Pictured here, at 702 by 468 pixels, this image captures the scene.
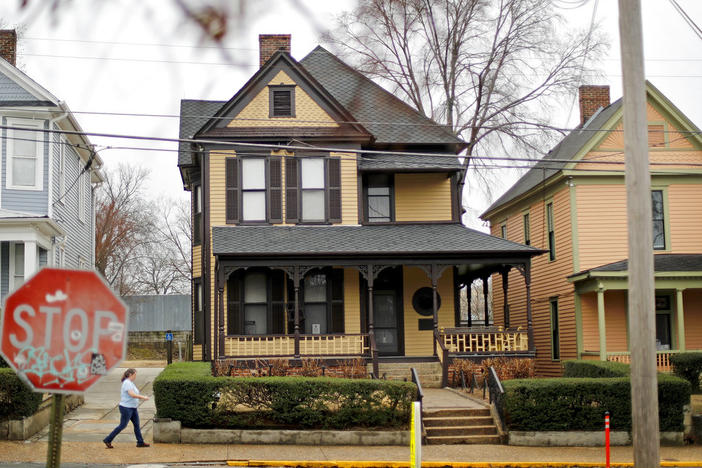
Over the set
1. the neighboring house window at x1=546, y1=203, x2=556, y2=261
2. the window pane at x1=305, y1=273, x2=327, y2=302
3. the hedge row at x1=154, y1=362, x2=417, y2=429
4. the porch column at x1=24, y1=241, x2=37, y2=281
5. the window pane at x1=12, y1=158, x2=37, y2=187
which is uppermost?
the window pane at x1=12, y1=158, x2=37, y2=187

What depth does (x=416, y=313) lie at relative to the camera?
1065 inches

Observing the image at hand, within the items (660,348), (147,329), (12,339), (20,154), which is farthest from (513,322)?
(12,339)

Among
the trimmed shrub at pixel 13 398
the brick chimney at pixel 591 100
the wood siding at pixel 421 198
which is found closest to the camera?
the trimmed shrub at pixel 13 398

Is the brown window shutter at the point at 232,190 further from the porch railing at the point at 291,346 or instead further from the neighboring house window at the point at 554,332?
the neighboring house window at the point at 554,332

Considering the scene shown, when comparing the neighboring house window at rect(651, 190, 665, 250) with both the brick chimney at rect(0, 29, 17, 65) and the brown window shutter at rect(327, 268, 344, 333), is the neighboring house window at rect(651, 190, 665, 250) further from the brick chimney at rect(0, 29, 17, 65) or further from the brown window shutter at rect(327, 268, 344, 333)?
the brick chimney at rect(0, 29, 17, 65)

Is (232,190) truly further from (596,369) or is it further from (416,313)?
(596,369)

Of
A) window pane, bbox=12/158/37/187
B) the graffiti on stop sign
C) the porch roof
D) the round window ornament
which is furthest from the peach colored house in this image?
the graffiti on stop sign

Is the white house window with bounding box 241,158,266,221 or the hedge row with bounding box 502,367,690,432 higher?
the white house window with bounding box 241,158,266,221

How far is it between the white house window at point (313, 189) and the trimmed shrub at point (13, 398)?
37.1 ft

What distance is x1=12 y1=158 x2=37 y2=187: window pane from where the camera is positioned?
24203mm

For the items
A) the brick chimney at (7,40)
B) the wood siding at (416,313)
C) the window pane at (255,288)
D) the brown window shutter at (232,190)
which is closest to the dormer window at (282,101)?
the brown window shutter at (232,190)

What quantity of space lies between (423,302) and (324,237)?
391 cm

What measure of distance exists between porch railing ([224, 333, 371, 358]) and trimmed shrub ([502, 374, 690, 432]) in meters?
6.99

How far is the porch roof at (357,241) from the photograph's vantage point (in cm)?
2427
